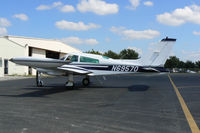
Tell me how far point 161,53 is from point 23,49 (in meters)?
27.1

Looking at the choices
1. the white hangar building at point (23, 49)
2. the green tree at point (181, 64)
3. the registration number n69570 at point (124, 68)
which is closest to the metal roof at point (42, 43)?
the white hangar building at point (23, 49)

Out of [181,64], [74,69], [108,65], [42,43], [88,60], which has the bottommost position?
[74,69]

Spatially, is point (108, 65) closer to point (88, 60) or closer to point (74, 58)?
point (88, 60)

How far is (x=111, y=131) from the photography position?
455 cm

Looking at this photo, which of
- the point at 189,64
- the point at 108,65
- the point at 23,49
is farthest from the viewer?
the point at 189,64

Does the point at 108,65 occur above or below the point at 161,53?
below

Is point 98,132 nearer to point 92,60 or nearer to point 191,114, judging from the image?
point 191,114

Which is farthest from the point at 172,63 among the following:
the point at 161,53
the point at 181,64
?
the point at 161,53

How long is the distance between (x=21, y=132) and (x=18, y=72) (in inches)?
1236

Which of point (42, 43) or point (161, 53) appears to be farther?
point (42, 43)

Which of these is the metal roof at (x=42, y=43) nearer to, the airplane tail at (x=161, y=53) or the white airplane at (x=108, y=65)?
the white airplane at (x=108, y=65)

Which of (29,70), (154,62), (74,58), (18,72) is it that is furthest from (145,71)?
(29,70)

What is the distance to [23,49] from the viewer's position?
3438cm

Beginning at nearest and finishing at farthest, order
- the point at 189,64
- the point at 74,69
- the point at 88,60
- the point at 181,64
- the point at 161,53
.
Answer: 1. the point at 161,53
2. the point at 74,69
3. the point at 88,60
4. the point at 181,64
5. the point at 189,64
